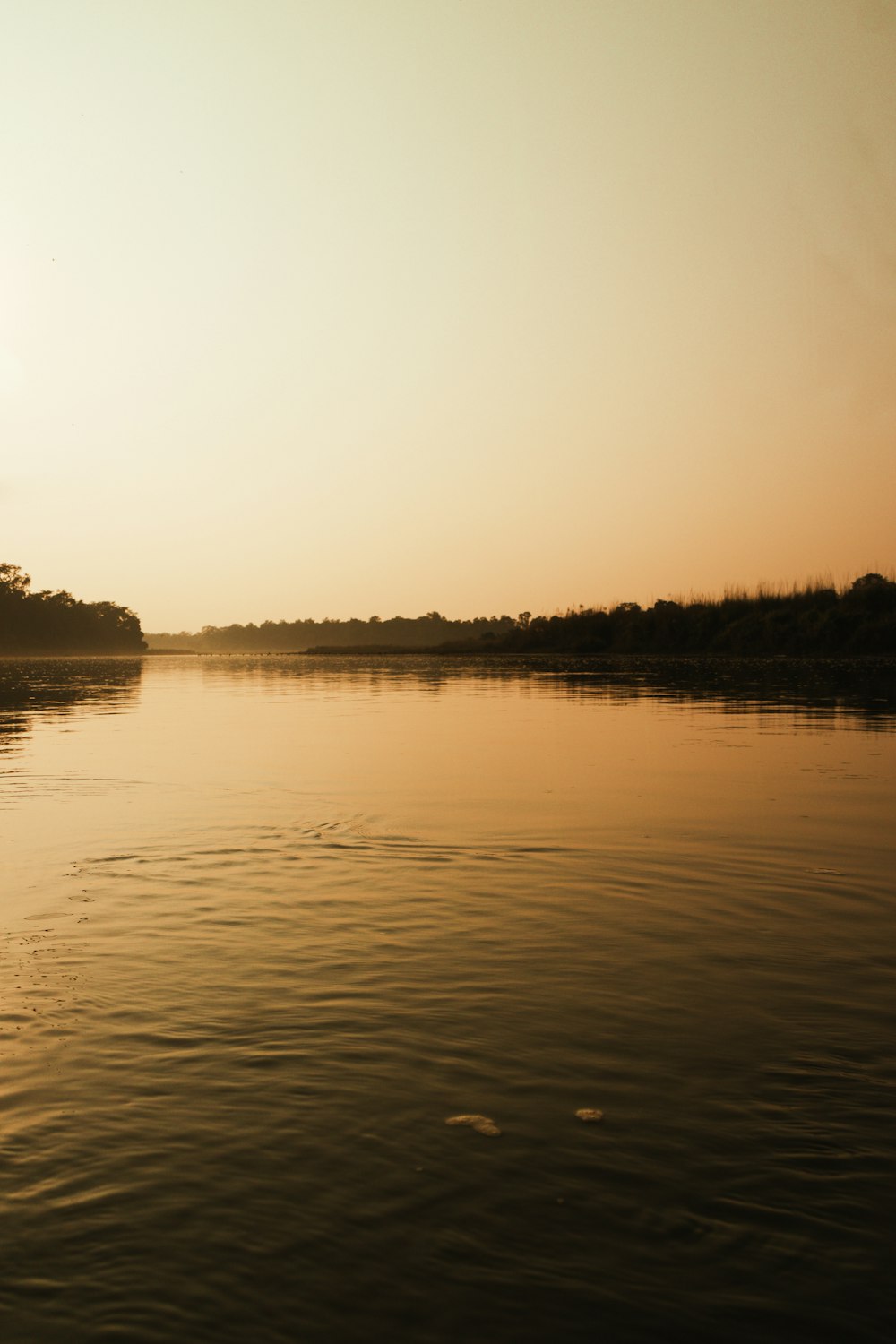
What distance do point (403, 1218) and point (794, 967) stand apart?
443cm

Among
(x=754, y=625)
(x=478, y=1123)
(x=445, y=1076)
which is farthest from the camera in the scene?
(x=754, y=625)

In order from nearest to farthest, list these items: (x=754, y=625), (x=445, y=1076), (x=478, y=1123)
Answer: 1. (x=478, y=1123)
2. (x=445, y=1076)
3. (x=754, y=625)

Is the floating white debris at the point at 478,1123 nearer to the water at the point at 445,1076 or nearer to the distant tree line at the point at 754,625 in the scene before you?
the water at the point at 445,1076

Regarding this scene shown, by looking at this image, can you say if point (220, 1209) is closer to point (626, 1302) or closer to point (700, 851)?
point (626, 1302)

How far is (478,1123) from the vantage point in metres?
5.45

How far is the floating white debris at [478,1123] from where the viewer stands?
17.6ft

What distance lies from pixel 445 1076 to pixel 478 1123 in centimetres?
58

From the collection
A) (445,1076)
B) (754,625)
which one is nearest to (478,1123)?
(445,1076)

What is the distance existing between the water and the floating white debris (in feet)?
0.19

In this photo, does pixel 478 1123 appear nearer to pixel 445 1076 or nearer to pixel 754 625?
pixel 445 1076

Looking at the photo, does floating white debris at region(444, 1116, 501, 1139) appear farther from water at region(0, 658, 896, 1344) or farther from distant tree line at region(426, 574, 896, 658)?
distant tree line at region(426, 574, 896, 658)

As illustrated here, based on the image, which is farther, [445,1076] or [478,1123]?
[445,1076]

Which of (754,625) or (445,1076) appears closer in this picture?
(445,1076)

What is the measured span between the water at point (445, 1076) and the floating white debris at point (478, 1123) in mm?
59
